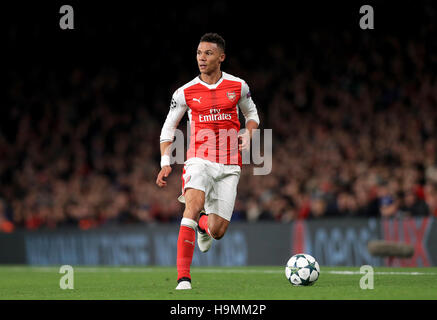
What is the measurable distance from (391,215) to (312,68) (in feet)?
24.2

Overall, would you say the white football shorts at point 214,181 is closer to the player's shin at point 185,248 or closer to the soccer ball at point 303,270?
the player's shin at point 185,248

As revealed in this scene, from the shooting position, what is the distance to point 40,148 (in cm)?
2438

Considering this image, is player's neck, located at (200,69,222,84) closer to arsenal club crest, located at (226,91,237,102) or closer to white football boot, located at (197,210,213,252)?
arsenal club crest, located at (226,91,237,102)

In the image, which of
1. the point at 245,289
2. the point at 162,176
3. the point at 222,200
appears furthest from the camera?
the point at 222,200

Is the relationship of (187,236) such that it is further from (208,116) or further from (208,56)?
(208,56)

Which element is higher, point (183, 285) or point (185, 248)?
point (185, 248)

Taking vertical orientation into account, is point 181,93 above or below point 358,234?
above

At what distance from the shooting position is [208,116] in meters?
8.66

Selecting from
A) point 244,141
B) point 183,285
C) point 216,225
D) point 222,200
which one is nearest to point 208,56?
point 244,141

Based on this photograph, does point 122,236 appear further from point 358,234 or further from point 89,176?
point 358,234

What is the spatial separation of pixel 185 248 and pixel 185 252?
0.05 meters

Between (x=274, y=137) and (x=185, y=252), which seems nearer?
(x=185, y=252)

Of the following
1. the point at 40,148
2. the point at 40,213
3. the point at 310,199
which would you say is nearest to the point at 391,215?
the point at 310,199

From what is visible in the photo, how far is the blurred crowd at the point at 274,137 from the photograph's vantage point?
1625cm
